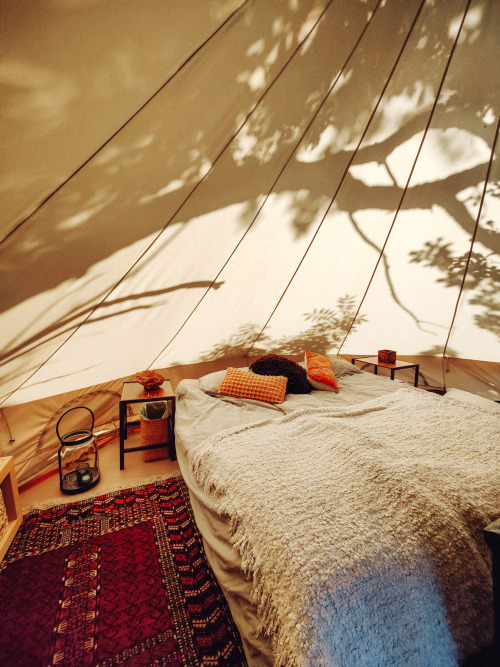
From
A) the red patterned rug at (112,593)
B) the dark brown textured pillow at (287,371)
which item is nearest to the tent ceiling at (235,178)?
the dark brown textured pillow at (287,371)

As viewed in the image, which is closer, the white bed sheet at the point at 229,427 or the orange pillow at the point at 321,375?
the white bed sheet at the point at 229,427

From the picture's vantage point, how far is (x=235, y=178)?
5.70 ft

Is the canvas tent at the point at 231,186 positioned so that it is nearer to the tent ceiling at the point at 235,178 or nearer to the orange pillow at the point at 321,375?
the tent ceiling at the point at 235,178

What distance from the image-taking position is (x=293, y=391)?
2.46 m

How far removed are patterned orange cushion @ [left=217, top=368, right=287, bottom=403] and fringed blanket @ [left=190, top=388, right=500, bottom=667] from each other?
796 millimetres

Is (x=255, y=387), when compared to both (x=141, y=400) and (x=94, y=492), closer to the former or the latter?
(x=141, y=400)

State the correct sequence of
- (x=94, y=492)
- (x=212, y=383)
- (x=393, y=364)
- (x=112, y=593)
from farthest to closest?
(x=393, y=364) < (x=212, y=383) < (x=94, y=492) < (x=112, y=593)

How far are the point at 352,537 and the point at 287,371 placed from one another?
1.60 m

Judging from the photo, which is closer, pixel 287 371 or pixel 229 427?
pixel 229 427

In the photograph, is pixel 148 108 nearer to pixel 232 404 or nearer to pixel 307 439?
pixel 307 439

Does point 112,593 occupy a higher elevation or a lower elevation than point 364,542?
lower

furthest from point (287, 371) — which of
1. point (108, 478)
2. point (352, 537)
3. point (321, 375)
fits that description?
point (352, 537)

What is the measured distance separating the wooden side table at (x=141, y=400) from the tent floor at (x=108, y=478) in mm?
90

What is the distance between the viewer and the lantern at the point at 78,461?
6.68ft
